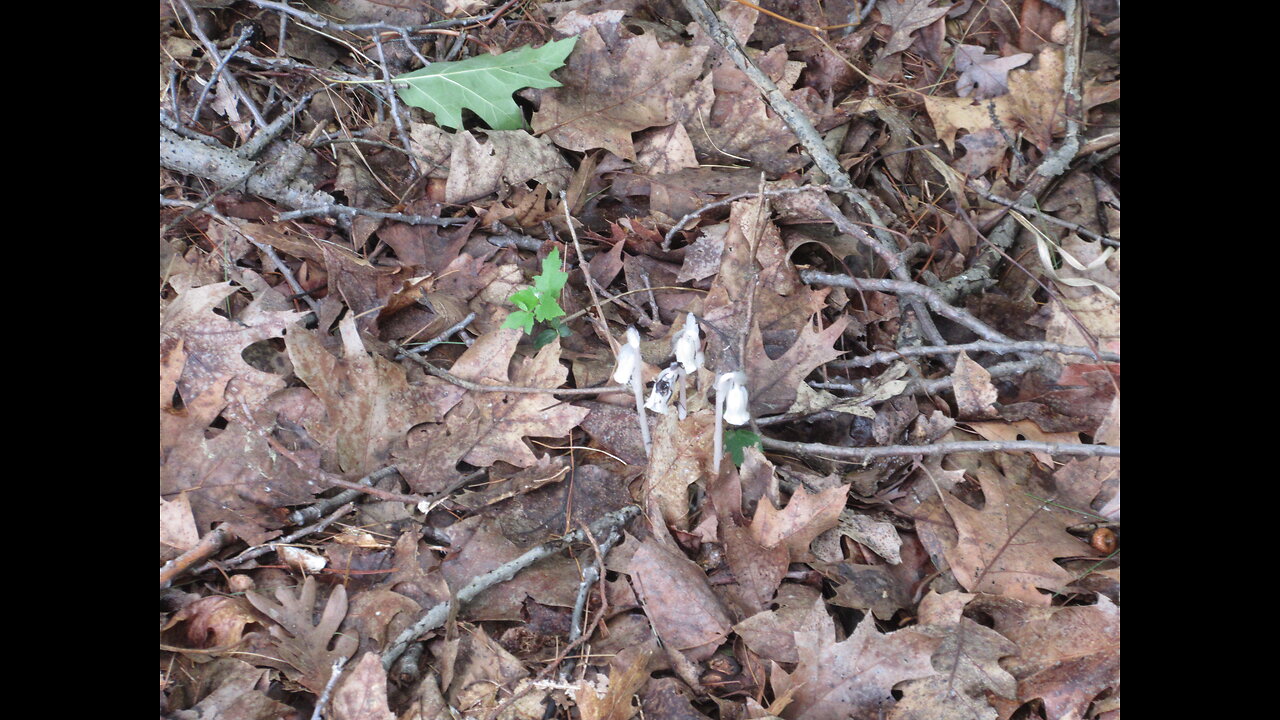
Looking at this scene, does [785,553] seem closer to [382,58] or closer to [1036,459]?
[1036,459]

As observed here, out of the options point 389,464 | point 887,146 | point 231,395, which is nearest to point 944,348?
point 887,146

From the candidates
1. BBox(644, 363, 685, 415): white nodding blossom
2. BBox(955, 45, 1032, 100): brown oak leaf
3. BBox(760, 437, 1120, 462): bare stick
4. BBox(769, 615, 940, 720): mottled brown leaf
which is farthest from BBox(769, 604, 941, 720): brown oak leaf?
BBox(955, 45, 1032, 100): brown oak leaf

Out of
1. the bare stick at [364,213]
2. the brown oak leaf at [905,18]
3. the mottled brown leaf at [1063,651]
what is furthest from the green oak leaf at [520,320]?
the brown oak leaf at [905,18]

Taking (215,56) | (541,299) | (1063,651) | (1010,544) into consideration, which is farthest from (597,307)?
(215,56)

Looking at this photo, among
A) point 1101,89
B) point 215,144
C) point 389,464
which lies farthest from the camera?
point 1101,89

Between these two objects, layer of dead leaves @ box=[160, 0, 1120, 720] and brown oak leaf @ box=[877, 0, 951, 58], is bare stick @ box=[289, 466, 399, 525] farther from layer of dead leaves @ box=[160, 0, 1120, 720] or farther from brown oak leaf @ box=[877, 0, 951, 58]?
brown oak leaf @ box=[877, 0, 951, 58]
